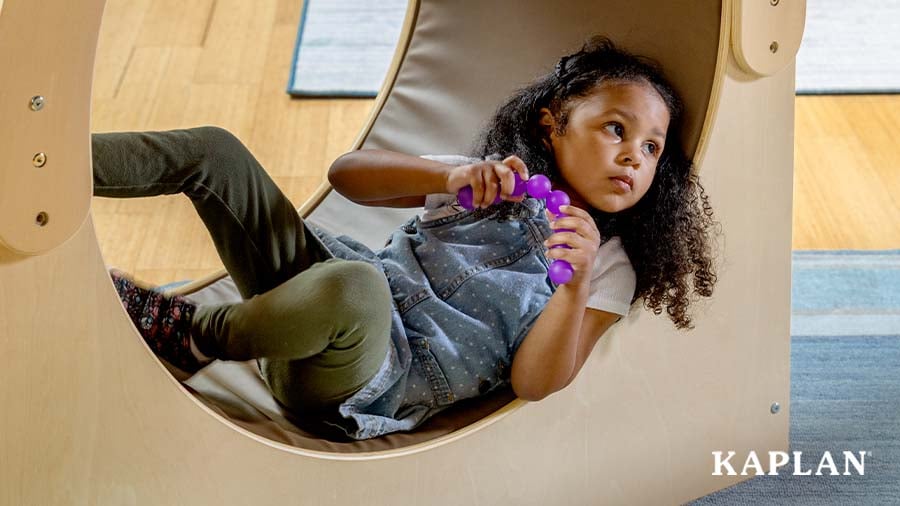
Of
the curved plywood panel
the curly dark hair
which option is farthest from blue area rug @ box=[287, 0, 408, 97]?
the curved plywood panel

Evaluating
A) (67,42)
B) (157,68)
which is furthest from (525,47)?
(157,68)

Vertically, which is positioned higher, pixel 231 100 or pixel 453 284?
pixel 231 100

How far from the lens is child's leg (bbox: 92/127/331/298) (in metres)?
0.92

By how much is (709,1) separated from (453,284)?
35 cm

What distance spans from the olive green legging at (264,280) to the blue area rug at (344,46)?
3.36 ft

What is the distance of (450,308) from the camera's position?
1.11m

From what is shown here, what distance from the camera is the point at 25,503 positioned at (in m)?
0.82

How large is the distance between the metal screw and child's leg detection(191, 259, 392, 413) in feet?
0.95

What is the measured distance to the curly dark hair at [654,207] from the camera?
1084 millimetres

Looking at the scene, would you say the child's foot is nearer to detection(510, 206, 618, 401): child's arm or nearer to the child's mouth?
detection(510, 206, 618, 401): child's arm

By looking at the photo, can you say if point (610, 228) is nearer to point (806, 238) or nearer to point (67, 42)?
point (67, 42)

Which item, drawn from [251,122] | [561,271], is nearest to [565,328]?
[561,271]

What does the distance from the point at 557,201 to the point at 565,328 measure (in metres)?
0.11

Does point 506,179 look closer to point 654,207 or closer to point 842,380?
point 654,207
